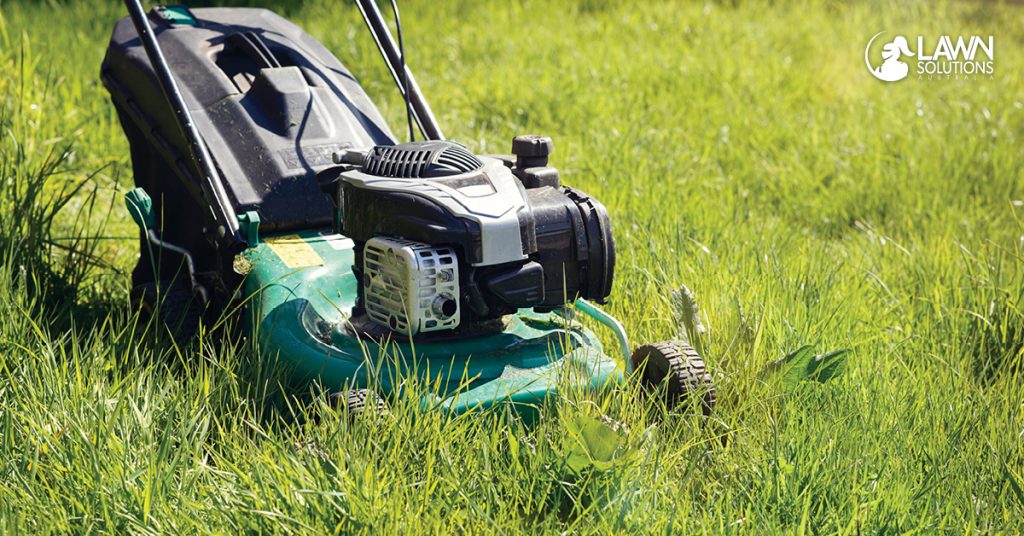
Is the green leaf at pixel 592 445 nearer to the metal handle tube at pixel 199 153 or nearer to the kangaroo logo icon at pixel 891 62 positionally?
the metal handle tube at pixel 199 153

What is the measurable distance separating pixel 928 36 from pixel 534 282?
15.1 ft

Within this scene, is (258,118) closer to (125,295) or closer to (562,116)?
(125,295)

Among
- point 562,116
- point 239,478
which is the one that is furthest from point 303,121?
point 562,116

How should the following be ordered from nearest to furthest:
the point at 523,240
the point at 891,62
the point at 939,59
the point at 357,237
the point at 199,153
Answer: the point at 523,240 < the point at 357,237 < the point at 199,153 < the point at 891,62 < the point at 939,59

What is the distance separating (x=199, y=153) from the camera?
2.52 m

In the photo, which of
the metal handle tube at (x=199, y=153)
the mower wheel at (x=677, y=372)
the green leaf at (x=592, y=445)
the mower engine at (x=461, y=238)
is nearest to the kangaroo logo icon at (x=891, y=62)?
the mower wheel at (x=677, y=372)

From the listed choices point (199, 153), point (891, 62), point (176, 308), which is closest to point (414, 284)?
point (199, 153)

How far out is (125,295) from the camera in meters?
3.08

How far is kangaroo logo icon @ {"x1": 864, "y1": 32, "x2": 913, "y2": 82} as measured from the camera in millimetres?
5559

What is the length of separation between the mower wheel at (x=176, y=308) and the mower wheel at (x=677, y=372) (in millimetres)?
1040

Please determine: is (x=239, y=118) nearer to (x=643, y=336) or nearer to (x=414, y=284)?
(x=414, y=284)

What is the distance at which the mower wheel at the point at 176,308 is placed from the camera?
2.62 meters

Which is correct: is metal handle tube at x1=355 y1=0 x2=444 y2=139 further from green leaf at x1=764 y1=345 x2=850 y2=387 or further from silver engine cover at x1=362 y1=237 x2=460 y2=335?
green leaf at x1=764 y1=345 x2=850 y2=387

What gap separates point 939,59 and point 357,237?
4.62 meters
